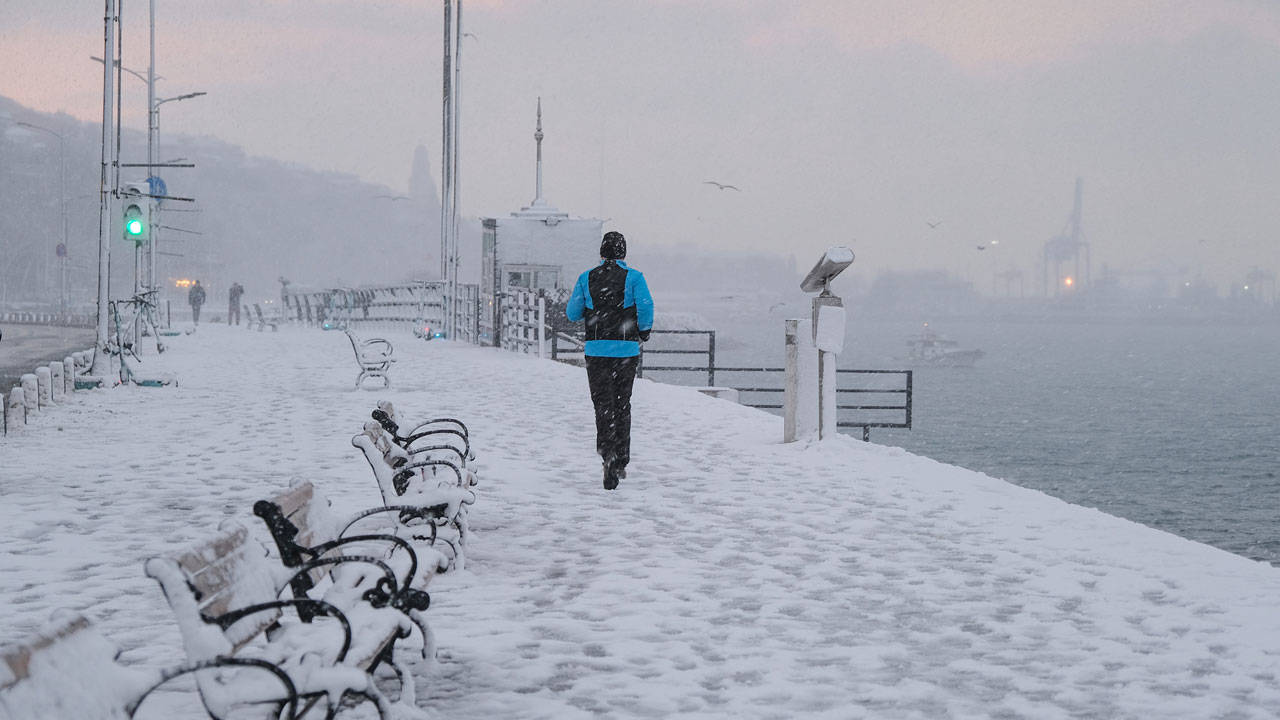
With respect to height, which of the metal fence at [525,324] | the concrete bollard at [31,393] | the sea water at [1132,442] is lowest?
the sea water at [1132,442]

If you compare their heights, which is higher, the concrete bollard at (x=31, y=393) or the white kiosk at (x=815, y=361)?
the white kiosk at (x=815, y=361)

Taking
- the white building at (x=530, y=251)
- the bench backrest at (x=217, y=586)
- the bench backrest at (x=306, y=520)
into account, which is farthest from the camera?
the white building at (x=530, y=251)

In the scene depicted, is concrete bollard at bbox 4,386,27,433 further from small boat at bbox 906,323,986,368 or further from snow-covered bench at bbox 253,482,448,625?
small boat at bbox 906,323,986,368

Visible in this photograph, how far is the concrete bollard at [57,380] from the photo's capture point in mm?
17370

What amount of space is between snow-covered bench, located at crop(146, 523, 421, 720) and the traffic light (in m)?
16.5

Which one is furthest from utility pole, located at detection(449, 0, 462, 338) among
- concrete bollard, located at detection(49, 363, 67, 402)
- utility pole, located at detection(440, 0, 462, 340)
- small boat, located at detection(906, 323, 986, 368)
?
small boat, located at detection(906, 323, 986, 368)

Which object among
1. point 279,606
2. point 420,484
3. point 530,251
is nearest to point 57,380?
point 420,484

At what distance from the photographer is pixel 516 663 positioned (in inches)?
215

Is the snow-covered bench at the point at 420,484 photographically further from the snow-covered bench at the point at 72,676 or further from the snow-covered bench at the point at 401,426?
the snow-covered bench at the point at 72,676

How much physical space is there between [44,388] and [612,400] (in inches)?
398

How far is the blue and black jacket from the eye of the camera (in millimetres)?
10016

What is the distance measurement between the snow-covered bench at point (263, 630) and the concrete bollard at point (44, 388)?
13388mm

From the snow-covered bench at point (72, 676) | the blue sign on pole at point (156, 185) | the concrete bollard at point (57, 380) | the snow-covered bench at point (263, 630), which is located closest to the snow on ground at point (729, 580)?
the snow-covered bench at point (263, 630)

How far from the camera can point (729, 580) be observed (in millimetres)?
7188
